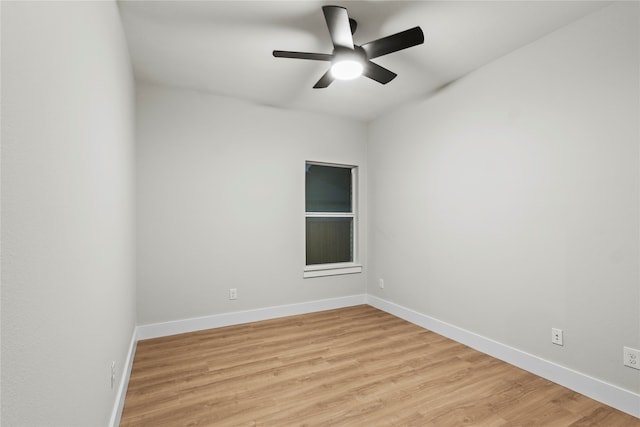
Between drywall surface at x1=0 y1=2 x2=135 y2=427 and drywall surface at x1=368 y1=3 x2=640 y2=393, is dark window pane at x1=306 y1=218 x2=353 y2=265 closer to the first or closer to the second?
drywall surface at x1=368 y1=3 x2=640 y2=393

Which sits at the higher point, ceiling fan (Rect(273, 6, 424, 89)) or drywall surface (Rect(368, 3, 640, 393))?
ceiling fan (Rect(273, 6, 424, 89))

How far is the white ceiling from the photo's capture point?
6.75 ft

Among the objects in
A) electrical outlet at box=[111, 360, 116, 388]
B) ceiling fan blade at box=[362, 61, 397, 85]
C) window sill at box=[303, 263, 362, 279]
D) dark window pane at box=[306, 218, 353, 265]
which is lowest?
electrical outlet at box=[111, 360, 116, 388]

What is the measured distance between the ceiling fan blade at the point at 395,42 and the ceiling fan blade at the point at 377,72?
10 cm

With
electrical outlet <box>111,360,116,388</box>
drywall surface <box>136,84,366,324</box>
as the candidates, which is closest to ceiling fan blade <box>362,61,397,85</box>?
drywall surface <box>136,84,366,324</box>

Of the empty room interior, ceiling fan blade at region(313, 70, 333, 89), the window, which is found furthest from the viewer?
the window

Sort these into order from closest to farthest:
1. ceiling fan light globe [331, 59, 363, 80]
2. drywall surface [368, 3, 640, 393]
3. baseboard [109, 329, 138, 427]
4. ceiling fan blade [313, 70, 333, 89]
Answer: baseboard [109, 329, 138, 427] < drywall surface [368, 3, 640, 393] < ceiling fan light globe [331, 59, 363, 80] < ceiling fan blade [313, 70, 333, 89]

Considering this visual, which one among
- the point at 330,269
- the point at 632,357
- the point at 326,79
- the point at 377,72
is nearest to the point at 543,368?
the point at 632,357

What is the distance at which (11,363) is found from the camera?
614 millimetres

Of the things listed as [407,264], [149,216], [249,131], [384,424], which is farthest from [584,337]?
[149,216]

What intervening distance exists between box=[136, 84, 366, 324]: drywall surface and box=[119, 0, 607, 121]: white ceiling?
39 centimetres

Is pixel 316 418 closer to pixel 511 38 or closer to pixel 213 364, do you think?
pixel 213 364

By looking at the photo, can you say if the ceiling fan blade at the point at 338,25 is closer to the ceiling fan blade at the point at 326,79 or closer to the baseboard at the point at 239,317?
the ceiling fan blade at the point at 326,79

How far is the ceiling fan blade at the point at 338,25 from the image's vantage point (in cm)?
179
